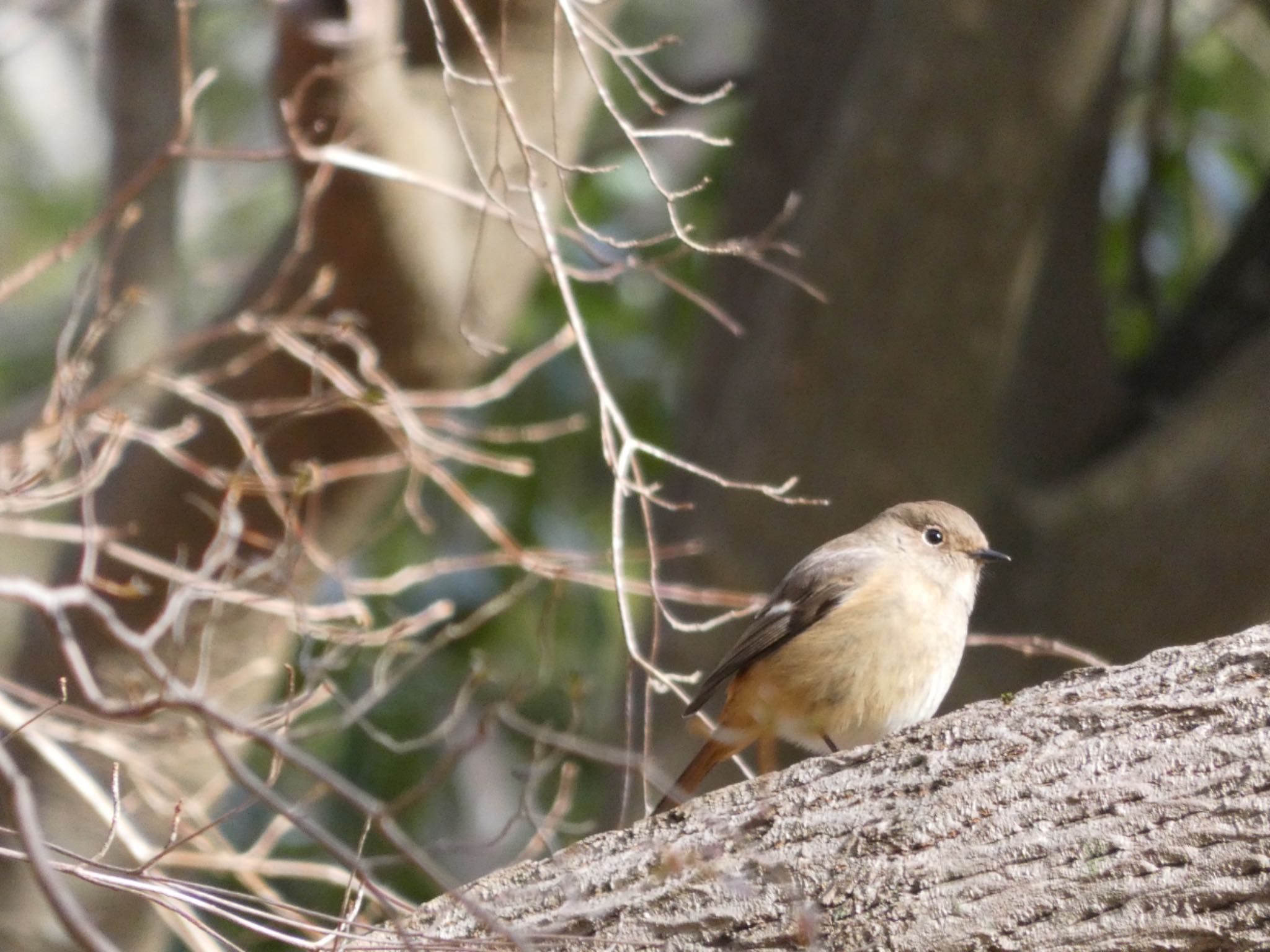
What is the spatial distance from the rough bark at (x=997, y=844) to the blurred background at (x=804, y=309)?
1029 mm

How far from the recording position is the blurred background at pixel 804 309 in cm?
486

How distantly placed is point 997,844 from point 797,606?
173 cm

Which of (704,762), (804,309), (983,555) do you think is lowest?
(704,762)

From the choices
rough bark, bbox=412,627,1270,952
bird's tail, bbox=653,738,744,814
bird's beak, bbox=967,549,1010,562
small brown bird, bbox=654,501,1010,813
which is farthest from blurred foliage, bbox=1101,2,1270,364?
rough bark, bbox=412,627,1270,952

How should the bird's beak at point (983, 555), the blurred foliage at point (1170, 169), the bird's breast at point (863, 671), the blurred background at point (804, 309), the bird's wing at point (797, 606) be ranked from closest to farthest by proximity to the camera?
the bird's breast at point (863, 671) < the bird's wing at point (797, 606) < the bird's beak at point (983, 555) < the blurred background at point (804, 309) < the blurred foliage at point (1170, 169)

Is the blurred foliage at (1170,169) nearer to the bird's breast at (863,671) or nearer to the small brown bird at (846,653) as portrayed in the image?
the small brown bird at (846,653)

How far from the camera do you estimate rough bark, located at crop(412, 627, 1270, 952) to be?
→ 88.8 inches

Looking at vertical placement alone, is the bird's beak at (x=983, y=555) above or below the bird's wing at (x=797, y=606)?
above

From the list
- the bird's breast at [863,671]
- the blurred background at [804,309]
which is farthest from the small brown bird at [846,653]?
the blurred background at [804,309]

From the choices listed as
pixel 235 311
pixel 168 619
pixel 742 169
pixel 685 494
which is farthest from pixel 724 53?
pixel 168 619

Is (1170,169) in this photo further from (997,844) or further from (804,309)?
(997,844)

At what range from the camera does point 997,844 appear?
2371mm

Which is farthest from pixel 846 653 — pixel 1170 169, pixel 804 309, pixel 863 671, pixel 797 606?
pixel 1170 169

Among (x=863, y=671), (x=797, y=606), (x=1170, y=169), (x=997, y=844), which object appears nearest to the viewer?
(x=997, y=844)
